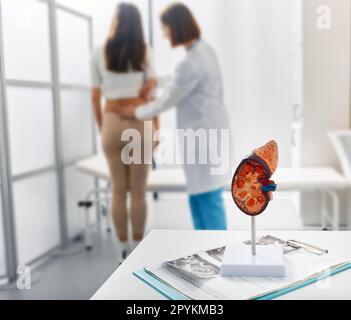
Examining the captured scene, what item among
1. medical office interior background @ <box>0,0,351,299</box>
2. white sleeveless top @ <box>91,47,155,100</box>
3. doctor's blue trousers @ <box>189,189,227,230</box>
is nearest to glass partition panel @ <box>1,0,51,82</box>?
medical office interior background @ <box>0,0,351,299</box>

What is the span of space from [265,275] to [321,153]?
1.72ft

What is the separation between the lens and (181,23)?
110 cm

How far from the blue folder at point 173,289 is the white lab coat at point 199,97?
0.54 meters

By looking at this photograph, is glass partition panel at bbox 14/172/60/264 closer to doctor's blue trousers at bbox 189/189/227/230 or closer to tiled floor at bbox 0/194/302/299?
tiled floor at bbox 0/194/302/299

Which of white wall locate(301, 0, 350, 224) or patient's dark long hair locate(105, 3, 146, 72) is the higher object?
patient's dark long hair locate(105, 3, 146, 72)

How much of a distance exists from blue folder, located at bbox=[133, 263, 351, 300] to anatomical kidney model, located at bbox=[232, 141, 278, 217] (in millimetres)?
103

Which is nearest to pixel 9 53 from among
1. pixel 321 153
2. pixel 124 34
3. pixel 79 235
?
pixel 124 34

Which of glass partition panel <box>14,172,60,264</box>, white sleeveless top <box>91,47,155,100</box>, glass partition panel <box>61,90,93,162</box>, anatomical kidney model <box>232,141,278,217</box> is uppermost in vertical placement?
white sleeveless top <box>91,47,155,100</box>

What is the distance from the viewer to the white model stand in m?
0.53

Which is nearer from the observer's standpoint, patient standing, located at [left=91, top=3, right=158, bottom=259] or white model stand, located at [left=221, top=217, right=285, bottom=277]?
white model stand, located at [left=221, top=217, right=285, bottom=277]

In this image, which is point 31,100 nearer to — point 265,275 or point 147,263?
point 147,263

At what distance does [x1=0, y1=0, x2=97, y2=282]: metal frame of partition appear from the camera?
4.43 ft

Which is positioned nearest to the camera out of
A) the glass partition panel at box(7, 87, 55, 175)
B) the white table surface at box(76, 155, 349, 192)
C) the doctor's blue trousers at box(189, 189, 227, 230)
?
the white table surface at box(76, 155, 349, 192)

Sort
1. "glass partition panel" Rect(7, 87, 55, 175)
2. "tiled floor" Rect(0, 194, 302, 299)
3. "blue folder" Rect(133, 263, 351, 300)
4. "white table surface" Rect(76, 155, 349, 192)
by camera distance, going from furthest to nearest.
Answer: "glass partition panel" Rect(7, 87, 55, 175) < "white table surface" Rect(76, 155, 349, 192) < "tiled floor" Rect(0, 194, 302, 299) < "blue folder" Rect(133, 263, 351, 300)
